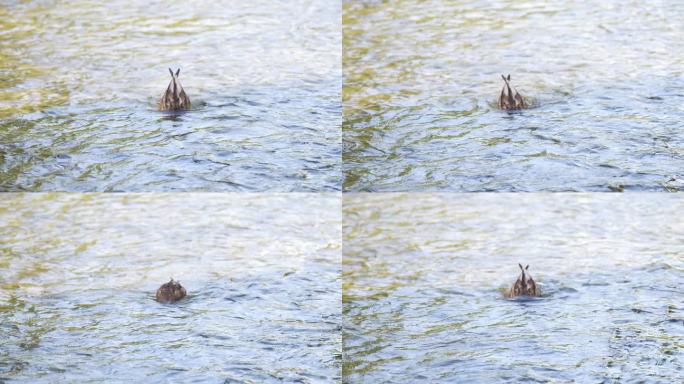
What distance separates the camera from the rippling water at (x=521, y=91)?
3752mm

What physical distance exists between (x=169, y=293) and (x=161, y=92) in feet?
3.74

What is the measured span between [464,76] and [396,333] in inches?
56.3

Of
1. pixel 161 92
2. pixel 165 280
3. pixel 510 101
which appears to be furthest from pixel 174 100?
pixel 510 101

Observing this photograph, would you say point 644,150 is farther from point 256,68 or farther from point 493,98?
point 256,68

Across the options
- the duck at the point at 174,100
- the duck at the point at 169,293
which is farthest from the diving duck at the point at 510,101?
the duck at the point at 169,293

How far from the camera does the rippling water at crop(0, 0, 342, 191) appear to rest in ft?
12.4

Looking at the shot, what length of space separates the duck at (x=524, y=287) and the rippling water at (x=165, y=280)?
1.91ft

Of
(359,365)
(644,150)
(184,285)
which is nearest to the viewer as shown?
(359,365)

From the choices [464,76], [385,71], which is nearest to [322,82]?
[385,71]

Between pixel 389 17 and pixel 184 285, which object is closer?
pixel 184 285

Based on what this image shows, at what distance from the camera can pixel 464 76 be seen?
437 cm

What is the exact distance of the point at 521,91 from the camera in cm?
422

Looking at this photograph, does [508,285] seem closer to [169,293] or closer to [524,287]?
[524,287]

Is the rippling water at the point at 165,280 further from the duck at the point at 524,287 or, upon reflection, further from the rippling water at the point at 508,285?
the duck at the point at 524,287
